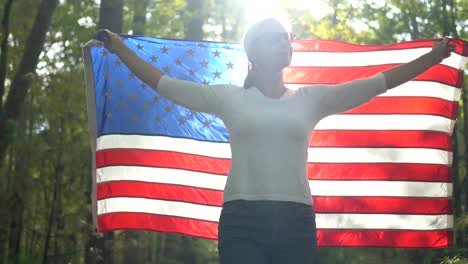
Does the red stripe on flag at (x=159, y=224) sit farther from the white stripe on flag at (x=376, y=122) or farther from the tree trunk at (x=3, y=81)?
the tree trunk at (x=3, y=81)

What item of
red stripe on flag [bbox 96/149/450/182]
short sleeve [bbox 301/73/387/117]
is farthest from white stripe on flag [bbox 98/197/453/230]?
short sleeve [bbox 301/73/387/117]

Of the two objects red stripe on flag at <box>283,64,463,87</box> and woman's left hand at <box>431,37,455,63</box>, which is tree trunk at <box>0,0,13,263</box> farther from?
woman's left hand at <box>431,37,455,63</box>

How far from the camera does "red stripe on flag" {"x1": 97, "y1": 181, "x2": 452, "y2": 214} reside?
657cm

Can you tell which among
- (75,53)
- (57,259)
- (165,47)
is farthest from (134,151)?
(75,53)

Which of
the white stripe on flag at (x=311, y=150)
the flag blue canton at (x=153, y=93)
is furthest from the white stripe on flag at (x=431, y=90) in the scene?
the flag blue canton at (x=153, y=93)

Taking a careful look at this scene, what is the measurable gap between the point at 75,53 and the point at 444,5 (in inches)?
308

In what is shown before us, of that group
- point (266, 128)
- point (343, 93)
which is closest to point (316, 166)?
point (343, 93)

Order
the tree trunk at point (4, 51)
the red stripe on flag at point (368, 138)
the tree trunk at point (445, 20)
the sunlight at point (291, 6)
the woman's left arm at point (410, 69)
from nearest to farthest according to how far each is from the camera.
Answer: the woman's left arm at point (410, 69) < the red stripe on flag at point (368, 138) < the tree trunk at point (4, 51) < the tree trunk at point (445, 20) < the sunlight at point (291, 6)

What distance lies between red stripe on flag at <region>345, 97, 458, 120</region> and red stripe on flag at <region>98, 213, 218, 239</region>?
5.15 ft

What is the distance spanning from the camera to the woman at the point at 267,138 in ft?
11.9

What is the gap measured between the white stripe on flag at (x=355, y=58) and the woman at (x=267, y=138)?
108 inches

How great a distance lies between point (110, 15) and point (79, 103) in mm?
7383

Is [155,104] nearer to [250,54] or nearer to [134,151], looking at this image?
[134,151]

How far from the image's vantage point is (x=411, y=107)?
6.75 m
